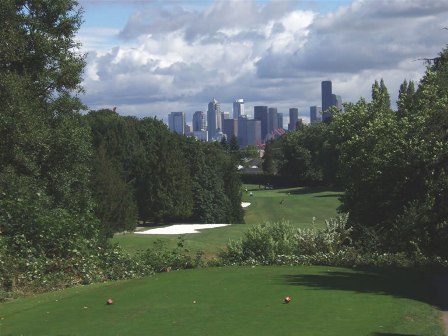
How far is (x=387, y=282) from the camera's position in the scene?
1506 centimetres

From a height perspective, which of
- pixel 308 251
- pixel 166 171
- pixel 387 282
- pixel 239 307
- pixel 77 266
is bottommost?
pixel 166 171


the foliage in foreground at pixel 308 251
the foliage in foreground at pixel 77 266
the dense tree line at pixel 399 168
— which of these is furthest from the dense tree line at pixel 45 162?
the dense tree line at pixel 399 168

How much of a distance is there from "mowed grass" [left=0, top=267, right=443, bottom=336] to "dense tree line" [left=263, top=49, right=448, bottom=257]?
4412mm

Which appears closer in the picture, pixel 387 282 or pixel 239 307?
pixel 239 307

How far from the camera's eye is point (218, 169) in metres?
76.4

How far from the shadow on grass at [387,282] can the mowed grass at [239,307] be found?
Answer: 0.07ft

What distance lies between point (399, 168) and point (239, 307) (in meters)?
12.7

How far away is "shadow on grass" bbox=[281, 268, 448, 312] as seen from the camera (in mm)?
13430

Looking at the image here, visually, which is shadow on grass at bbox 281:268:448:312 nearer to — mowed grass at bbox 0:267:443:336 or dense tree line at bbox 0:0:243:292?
mowed grass at bbox 0:267:443:336

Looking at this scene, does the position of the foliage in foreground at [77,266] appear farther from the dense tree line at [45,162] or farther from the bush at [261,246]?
the bush at [261,246]

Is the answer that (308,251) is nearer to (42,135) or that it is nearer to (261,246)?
(261,246)

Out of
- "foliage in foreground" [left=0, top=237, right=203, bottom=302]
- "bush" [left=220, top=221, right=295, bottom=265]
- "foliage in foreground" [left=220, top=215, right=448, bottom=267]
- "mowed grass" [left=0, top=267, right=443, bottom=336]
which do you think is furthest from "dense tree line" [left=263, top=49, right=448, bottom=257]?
"foliage in foreground" [left=0, top=237, right=203, bottom=302]

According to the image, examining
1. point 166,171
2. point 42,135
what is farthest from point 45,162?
point 166,171

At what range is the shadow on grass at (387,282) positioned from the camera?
13.4 metres
